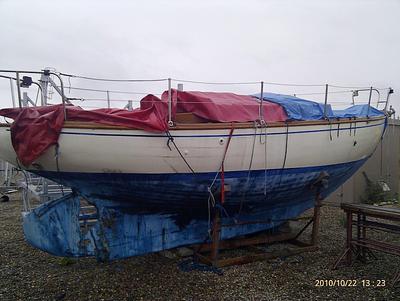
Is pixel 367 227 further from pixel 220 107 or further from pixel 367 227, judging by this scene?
pixel 220 107

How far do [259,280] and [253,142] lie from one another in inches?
76.3

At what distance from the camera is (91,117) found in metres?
4.96

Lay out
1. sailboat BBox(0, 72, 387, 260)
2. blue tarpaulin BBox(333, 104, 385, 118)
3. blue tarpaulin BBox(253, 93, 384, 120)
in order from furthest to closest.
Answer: blue tarpaulin BBox(333, 104, 385, 118), blue tarpaulin BBox(253, 93, 384, 120), sailboat BBox(0, 72, 387, 260)

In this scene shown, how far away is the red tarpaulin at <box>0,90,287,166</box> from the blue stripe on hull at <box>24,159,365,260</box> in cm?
56

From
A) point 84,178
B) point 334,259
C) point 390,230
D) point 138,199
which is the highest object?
point 84,178

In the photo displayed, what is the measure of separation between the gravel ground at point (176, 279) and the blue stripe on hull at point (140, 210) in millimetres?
361

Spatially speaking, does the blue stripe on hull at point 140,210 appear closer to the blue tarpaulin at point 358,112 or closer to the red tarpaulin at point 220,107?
the red tarpaulin at point 220,107

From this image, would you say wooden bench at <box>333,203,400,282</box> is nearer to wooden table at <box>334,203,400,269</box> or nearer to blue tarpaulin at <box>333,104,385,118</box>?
wooden table at <box>334,203,400,269</box>

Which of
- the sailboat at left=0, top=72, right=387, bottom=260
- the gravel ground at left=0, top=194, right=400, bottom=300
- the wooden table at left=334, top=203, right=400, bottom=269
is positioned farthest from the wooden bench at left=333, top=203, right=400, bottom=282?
the sailboat at left=0, top=72, right=387, bottom=260

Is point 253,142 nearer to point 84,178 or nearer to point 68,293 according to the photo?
point 84,178

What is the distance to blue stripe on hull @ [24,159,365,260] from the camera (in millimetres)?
5238

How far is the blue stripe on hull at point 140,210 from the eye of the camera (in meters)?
5.24

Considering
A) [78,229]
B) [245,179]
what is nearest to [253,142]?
[245,179]

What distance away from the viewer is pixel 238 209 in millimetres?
6211
